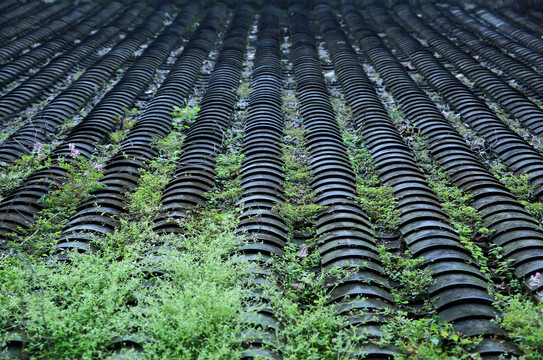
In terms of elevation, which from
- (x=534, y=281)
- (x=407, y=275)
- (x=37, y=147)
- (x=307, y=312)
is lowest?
(x=307, y=312)

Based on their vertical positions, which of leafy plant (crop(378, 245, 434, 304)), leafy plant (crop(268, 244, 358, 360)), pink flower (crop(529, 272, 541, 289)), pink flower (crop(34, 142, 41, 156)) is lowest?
leafy plant (crop(268, 244, 358, 360))

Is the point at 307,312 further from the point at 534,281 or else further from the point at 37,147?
the point at 37,147

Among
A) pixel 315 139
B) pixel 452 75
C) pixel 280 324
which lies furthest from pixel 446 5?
pixel 280 324

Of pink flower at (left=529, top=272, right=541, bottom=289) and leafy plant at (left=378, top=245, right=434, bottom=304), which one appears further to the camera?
leafy plant at (left=378, top=245, right=434, bottom=304)

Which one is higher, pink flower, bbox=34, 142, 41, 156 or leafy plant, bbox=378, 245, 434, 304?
pink flower, bbox=34, 142, 41, 156

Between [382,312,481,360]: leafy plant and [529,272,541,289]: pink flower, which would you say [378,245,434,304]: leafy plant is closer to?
[382,312,481,360]: leafy plant

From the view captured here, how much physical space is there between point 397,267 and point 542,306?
31.2 inches

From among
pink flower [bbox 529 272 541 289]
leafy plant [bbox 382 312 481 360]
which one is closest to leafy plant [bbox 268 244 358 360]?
leafy plant [bbox 382 312 481 360]

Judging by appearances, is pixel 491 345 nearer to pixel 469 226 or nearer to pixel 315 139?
pixel 469 226

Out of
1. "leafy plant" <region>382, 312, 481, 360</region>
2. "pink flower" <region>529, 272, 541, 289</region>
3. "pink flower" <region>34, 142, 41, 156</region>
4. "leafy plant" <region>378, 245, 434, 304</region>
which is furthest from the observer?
"pink flower" <region>34, 142, 41, 156</region>

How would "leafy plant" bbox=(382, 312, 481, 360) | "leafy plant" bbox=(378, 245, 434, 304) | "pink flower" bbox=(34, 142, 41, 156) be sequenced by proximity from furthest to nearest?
"pink flower" bbox=(34, 142, 41, 156), "leafy plant" bbox=(378, 245, 434, 304), "leafy plant" bbox=(382, 312, 481, 360)

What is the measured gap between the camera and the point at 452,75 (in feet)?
17.8

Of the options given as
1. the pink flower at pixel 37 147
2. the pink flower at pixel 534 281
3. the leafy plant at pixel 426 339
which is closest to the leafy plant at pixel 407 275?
the leafy plant at pixel 426 339

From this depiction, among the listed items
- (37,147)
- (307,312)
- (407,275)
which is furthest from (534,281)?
(37,147)
